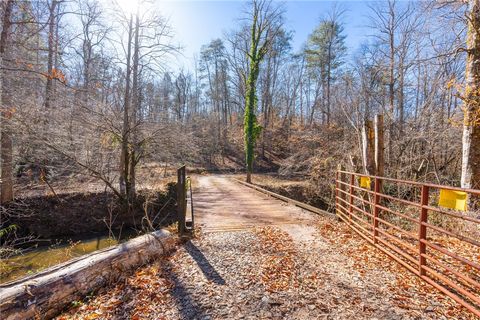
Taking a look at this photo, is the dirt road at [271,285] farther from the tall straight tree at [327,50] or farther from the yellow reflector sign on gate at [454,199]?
the tall straight tree at [327,50]

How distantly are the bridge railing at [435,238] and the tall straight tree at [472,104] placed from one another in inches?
22.1

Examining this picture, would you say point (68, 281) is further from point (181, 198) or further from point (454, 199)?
point (454, 199)

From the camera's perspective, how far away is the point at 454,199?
8.45 ft

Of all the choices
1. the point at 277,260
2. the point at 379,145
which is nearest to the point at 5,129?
the point at 277,260

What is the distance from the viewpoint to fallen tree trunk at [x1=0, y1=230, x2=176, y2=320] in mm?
2605

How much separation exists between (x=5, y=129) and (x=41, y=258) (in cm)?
414

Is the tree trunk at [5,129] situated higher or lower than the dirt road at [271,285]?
higher

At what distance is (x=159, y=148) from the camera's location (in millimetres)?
9711

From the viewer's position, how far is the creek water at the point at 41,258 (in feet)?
19.2

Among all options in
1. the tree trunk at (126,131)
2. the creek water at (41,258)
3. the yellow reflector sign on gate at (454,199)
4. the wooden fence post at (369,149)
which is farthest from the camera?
the tree trunk at (126,131)

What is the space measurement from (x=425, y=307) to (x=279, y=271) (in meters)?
1.71

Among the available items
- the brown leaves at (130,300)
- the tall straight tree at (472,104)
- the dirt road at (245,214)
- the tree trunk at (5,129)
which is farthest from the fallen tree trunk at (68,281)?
the tall straight tree at (472,104)

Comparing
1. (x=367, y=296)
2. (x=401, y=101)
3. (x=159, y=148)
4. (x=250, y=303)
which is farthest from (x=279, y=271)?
(x=401, y=101)

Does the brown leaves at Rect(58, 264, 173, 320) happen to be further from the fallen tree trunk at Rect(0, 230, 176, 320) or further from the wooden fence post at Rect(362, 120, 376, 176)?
the wooden fence post at Rect(362, 120, 376, 176)
